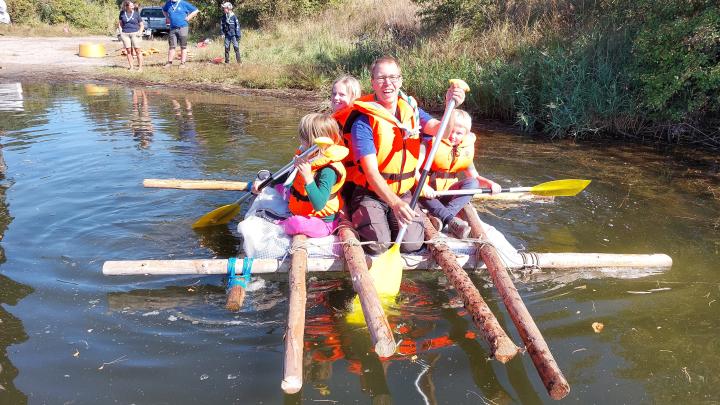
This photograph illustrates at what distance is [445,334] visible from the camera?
3.23m

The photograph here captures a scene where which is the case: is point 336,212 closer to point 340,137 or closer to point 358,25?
point 340,137

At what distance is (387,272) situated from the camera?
339 centimetres

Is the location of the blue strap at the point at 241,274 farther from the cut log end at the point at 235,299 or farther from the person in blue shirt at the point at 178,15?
the person in blue shirt at the point at 178,15

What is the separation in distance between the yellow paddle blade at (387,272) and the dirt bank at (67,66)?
290 inches

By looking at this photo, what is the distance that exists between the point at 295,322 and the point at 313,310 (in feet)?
2.71

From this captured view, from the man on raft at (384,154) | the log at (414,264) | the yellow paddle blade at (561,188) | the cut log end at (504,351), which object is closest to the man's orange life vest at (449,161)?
the man on raft at (384,154)

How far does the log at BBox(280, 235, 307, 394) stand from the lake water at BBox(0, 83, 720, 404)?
0.28 meters

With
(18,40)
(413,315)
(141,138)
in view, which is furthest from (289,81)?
(18,40)

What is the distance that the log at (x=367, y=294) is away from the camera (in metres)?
2.55

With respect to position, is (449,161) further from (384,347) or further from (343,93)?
(384,347)

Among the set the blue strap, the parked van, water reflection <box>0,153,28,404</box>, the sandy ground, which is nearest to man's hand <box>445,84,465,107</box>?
the blue strap

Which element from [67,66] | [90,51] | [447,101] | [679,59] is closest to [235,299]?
[447,101]

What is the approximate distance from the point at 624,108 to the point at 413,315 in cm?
584

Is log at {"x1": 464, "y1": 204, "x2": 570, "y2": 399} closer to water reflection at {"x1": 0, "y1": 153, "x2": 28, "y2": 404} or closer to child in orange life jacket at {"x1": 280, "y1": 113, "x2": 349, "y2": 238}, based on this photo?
child in orange life jacket at {"x1": 280, "y1": 113, "x2": 349, "y2": 238}
